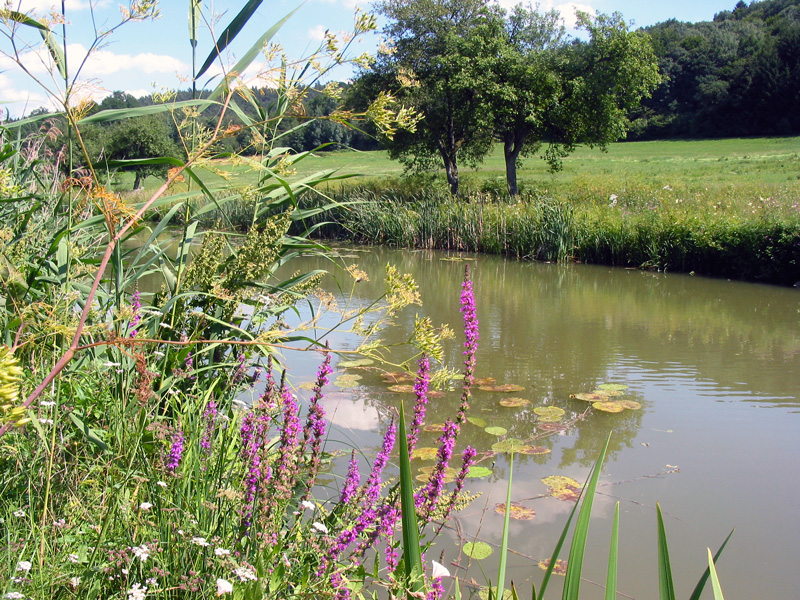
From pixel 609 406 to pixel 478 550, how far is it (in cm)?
253

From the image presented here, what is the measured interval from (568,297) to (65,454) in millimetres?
8857

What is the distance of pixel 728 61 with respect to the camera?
61.2m

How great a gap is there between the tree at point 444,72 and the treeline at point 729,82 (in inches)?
967

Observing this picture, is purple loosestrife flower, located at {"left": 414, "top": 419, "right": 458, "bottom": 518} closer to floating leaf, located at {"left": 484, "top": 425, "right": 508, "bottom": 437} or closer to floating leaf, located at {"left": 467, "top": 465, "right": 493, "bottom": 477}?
floating leaf, located at {"left": 467, "top": 465, "right": 493, "bottom": 477}

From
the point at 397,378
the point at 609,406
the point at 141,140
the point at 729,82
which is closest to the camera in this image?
the point at 609,406

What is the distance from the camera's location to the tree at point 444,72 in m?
19.4

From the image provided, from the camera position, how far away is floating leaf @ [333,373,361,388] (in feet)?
18.0

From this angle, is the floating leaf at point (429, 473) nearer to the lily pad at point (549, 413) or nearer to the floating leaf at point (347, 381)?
the lily pad at point (549, 413)

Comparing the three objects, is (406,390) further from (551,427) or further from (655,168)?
(655,168)

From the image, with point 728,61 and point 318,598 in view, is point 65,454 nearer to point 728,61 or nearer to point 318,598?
point 318,598

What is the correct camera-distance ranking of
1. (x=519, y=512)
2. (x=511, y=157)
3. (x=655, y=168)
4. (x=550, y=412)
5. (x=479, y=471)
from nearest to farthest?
(x=519, y=512) < (x=479, y=471) < (x=550, y=412) < (x=511, y=157) < (x=655, y=168)

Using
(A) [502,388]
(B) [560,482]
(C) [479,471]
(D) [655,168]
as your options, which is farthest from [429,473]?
(D) [655,168]

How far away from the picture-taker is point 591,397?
5391 millimetres

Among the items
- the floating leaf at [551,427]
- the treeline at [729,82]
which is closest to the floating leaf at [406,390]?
the floating leaf at [551,427]
